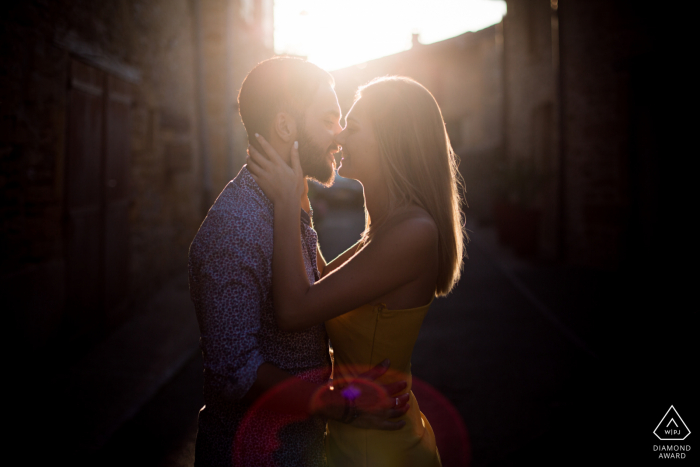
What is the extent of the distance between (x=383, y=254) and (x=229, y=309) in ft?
1.82

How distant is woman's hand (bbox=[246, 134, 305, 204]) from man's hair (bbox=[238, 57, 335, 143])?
7 centimetres

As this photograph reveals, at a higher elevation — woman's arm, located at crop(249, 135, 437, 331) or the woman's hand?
the woman's hand

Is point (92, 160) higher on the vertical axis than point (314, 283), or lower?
higher

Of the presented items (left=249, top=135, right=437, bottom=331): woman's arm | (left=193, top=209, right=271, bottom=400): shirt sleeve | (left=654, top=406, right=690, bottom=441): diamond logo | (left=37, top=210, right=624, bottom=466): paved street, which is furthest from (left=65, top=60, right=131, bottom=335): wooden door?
(left=654, top=406, right=690, bottom=441): diamond logo

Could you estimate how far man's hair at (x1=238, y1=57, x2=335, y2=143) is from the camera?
5.35 ft

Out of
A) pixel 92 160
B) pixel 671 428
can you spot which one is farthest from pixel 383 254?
pixel 92 160

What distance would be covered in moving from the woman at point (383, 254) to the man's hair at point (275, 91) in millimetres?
104

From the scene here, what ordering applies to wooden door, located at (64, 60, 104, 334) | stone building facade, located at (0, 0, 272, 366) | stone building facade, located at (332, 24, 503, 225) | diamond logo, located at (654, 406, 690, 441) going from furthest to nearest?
stone building facade, located at (332, 24, 503, 225)
wooden door, located at (64, 60, 104, 334)
stone building facade, located at (0, 0, 272, 366)
diamond logo, located at (654, 406, 690, 441)

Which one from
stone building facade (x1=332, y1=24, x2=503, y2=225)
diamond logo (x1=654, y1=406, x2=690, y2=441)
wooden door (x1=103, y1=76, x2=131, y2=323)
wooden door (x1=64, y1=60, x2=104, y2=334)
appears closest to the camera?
diamond logo (x1=654, y1=406, x2=690, y2=441)

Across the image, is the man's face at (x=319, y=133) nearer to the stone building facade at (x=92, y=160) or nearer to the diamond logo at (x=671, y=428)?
the diamond logo at (x=671, y=428)

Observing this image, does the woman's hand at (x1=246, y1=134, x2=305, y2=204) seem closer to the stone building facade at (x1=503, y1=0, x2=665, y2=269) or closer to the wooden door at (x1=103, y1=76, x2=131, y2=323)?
the wooden door at (x1=103, y1=76, x2=131, y2=323)

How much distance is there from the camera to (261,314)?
1521 millimetres

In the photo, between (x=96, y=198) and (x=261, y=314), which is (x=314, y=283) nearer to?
(x=261, y=314)

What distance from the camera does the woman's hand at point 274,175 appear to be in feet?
5.13
